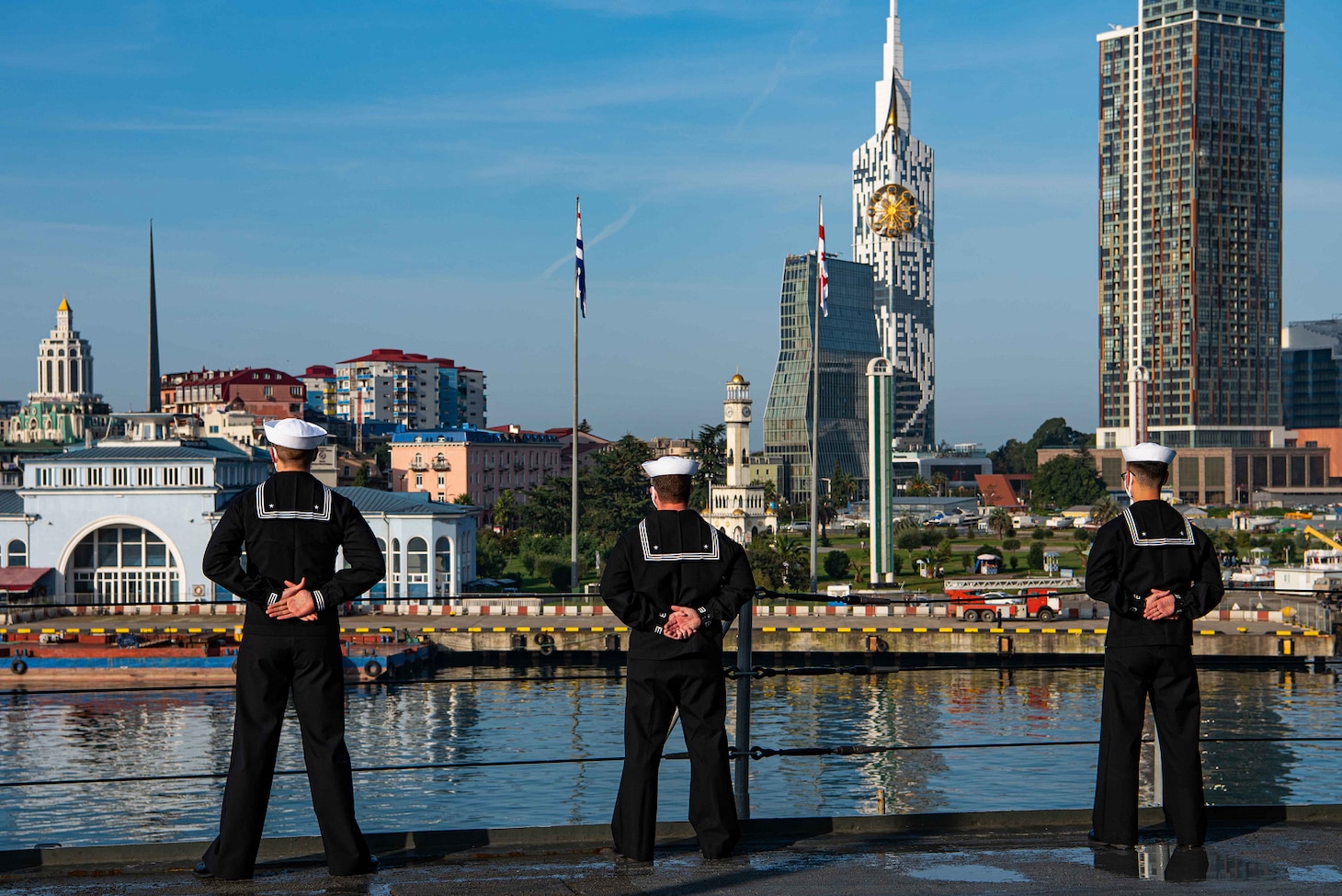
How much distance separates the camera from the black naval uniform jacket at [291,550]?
24.5 ft

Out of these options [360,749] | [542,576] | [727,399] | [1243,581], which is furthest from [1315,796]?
[727,399]

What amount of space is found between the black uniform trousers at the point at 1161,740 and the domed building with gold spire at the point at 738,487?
97.1m

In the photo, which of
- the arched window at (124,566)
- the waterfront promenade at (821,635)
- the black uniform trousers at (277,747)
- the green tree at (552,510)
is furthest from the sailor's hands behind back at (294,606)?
the green tree at (552,510)

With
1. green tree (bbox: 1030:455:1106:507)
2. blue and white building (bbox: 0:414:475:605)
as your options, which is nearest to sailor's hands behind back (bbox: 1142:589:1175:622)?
blue and white building (bbox: 0:414:475:605)

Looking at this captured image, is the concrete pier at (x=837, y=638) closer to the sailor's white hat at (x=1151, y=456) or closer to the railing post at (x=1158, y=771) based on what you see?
the railing post at (x=1158, y=771)

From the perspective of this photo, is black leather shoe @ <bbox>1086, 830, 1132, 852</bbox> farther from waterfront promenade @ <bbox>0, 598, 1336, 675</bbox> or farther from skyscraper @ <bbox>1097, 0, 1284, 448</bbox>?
skyscraper @ <bbox>1097, 0, 1284, 448</bbox>

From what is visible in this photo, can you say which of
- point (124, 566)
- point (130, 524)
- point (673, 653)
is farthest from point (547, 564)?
point (673, 653)

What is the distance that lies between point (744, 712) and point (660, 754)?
915 millimetres

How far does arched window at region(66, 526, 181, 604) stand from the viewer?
219 feet

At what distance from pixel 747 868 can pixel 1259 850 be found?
9.26 ft

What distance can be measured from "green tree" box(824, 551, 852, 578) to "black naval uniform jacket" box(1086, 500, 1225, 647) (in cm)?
7916

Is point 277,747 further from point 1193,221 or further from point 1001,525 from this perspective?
point 1193,221

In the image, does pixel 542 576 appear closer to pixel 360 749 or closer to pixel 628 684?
pixel 360 749

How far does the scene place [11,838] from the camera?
2445cm
